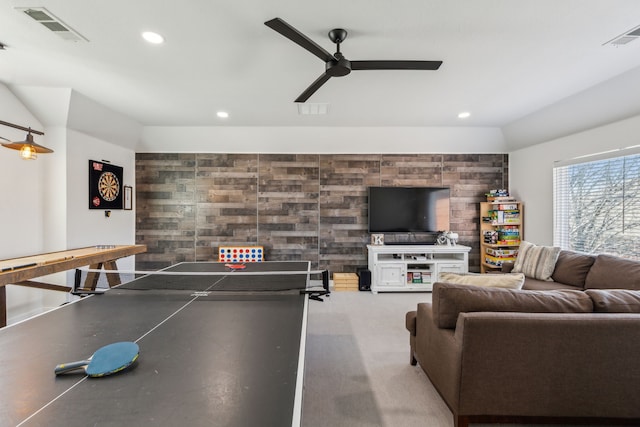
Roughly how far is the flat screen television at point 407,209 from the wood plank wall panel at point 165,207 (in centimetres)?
340

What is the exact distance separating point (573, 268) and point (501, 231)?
1651 mm

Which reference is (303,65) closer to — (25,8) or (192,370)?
(25,8)

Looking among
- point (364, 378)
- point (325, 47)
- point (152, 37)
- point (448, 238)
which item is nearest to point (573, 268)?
point (448, 238)

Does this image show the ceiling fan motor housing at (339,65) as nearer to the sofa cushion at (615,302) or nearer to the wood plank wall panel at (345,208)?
the sofa cushion at (615,302)

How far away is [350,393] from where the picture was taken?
→ 212cm

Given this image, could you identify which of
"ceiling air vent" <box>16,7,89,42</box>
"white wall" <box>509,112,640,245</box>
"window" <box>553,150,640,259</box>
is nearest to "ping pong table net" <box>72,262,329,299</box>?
"ceiling air vent" <box>16,7,89,42</box>

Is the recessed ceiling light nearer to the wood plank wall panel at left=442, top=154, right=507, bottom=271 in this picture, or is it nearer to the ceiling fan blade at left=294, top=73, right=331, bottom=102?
the ceiling fan blade at left=294, top=73, right=331, bottom=102

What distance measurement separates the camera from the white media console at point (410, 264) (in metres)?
4.77

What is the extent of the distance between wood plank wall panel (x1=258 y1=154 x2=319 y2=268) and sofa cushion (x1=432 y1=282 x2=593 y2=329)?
11.6ft

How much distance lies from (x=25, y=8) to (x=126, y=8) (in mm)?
727

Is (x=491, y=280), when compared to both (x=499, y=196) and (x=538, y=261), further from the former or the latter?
(x=499, y=196)

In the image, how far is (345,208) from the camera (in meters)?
5.26

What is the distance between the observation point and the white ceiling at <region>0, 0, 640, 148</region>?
2051 mm

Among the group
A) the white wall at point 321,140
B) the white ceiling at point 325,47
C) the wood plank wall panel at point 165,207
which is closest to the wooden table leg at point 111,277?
the wood plank wall panel at point 165,207
